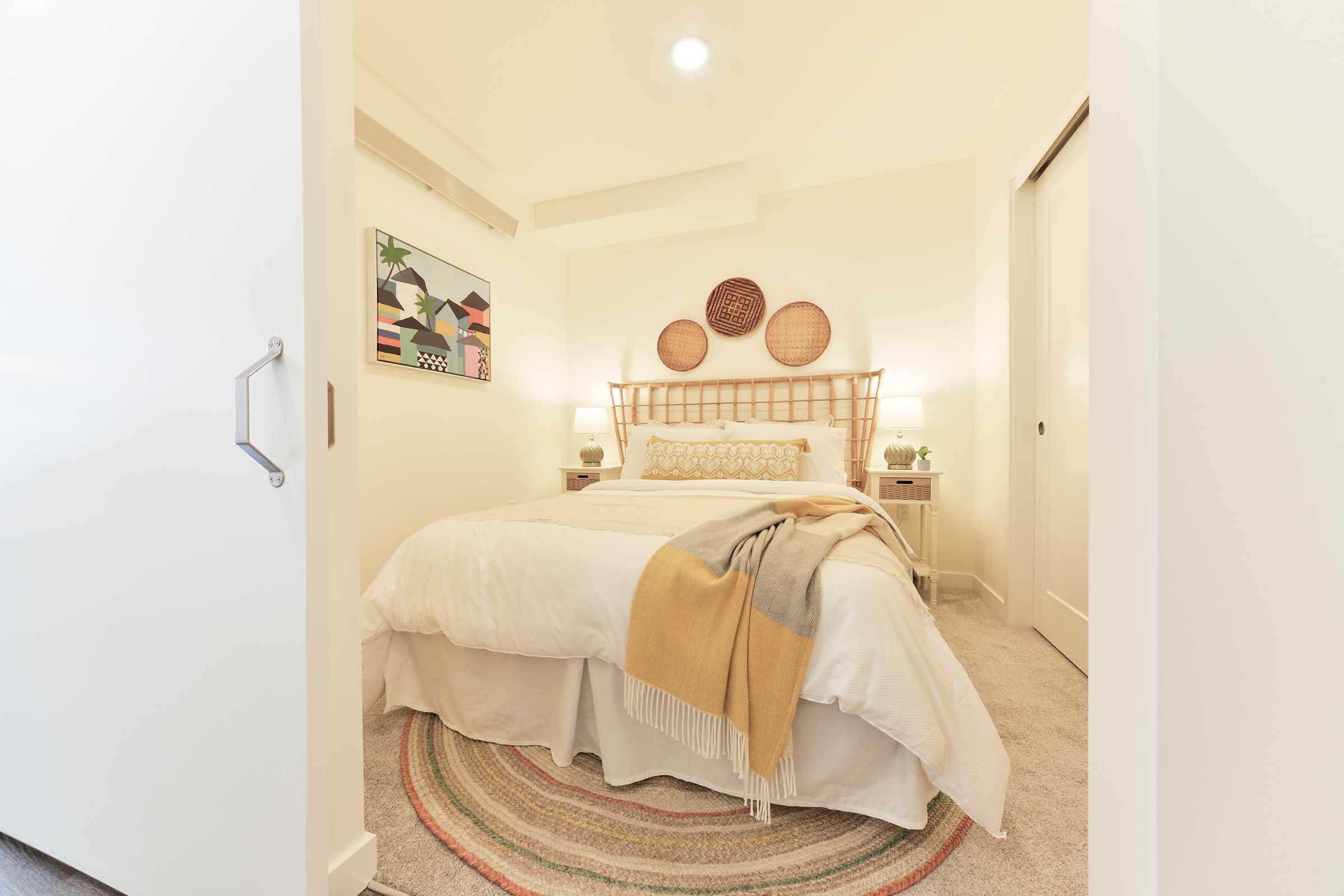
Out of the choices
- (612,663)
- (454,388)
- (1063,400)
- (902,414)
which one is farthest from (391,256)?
(1063,400)

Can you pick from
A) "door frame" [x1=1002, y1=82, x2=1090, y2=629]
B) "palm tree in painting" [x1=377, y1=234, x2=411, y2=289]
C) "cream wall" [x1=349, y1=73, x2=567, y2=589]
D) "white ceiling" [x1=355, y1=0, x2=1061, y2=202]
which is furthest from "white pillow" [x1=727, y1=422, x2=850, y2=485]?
"palm tree in painting" [x1=377, y1=234, x2=411, y2=289]

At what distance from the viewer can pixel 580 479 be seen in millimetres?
3885

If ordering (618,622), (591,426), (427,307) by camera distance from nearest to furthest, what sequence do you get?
(618,622) < (427,307) < (591,426)

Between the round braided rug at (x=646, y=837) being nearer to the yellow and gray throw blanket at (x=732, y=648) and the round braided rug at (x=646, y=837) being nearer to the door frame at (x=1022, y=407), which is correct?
the yellow and gray throw blanket at (x=732, y=648)

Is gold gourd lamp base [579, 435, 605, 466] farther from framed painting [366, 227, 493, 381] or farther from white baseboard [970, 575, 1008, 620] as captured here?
white baseboard [970, 575, 1008, 620]

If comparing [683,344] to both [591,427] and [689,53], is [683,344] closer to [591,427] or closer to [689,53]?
[591,427]

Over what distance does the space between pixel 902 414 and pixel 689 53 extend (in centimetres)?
232

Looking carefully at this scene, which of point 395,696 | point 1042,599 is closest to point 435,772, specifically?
point 395,696

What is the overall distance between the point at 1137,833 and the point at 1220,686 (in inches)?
6.9

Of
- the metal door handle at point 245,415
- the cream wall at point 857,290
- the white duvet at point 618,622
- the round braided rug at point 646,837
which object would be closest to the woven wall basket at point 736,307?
the cream wall at point 857,290

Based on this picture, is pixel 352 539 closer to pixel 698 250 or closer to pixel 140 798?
pixel 140 798

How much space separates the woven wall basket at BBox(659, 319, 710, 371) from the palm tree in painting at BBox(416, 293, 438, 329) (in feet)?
5.62

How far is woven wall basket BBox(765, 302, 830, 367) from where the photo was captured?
363 centimetres

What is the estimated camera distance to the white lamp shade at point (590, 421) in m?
3.91
